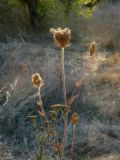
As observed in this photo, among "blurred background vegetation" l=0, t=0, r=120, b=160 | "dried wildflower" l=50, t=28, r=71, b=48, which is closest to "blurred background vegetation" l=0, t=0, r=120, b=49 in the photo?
"blurred background vegetation" l=0, t=0, r=120, b=160

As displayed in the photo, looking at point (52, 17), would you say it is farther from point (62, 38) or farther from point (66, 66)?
point (62, 38)

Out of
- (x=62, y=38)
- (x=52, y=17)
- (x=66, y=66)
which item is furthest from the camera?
(x=52, y=17)

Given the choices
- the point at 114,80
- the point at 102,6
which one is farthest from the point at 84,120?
the point at 102,6

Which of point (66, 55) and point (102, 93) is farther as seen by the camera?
point (66, 55)

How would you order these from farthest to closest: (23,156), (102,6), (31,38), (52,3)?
(102,6) < (52,3) < (31,38) < (23,156)

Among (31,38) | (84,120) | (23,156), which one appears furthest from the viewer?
(31,38)

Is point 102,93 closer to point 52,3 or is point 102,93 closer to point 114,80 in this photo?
point 114,80

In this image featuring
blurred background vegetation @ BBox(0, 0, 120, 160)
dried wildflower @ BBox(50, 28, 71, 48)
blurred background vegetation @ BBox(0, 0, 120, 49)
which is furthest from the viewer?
blurred background vegetation @ BBox(0, 0, 120, 49)

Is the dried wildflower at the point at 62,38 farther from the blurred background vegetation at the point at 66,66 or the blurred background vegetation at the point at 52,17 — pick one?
the blurred background vegetation at the point at 52,17

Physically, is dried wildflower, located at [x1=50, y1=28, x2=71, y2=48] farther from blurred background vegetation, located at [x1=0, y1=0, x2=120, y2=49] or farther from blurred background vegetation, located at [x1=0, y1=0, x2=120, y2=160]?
blurred background vegetation, located at [x1=0, y1=0, x2=120, y2=49]

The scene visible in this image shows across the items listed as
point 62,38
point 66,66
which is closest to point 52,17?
point 66,66

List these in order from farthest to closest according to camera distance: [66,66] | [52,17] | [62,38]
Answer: [52,17] < [66,66] < [62,38]
